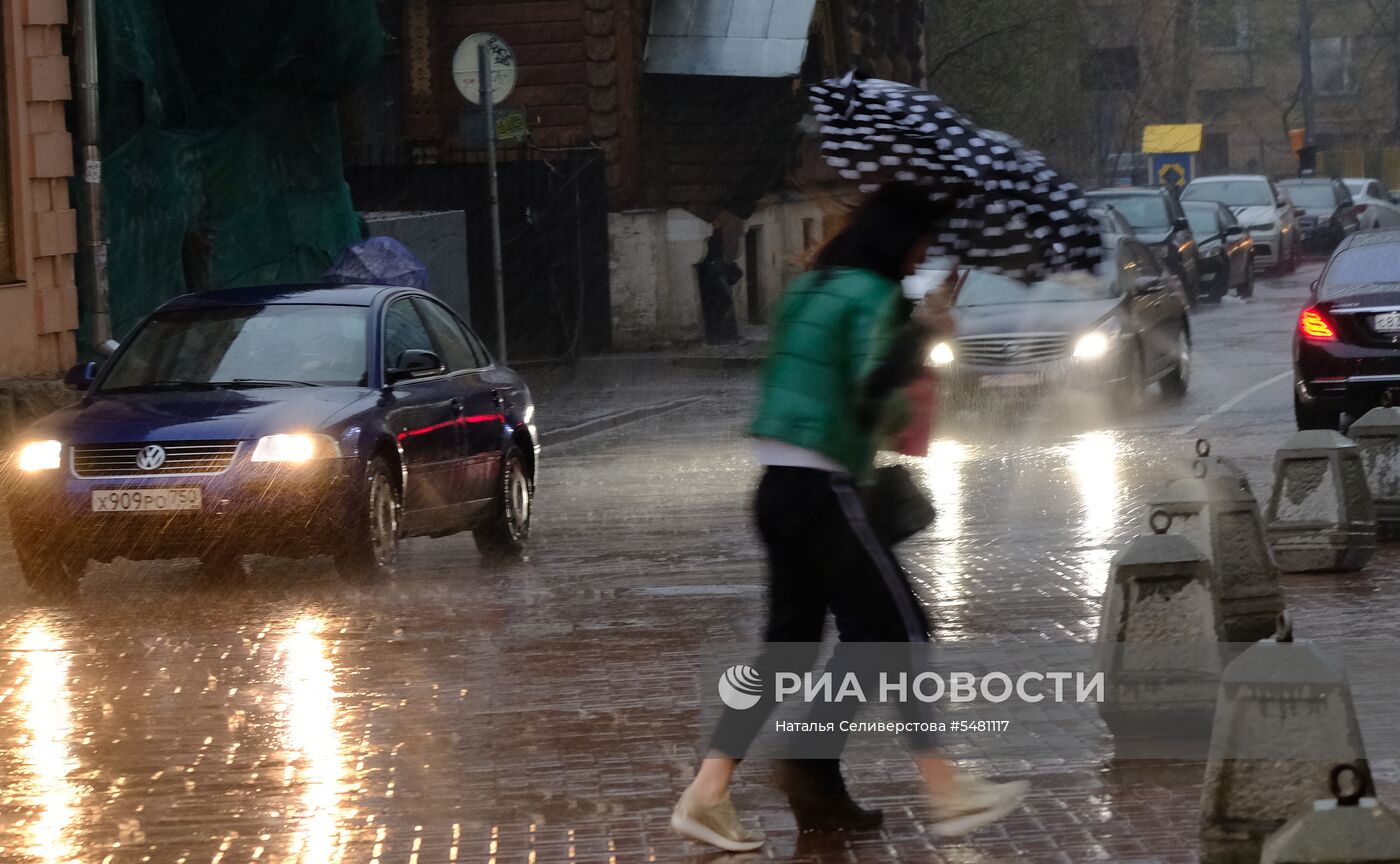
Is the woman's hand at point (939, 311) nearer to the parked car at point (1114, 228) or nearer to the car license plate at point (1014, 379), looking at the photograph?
the car license plate at point (1014, 379)

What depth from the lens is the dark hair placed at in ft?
19.3

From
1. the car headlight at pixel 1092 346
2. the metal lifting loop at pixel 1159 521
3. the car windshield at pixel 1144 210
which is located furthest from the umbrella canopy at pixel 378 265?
the metal lifting loop at pixel 1159 521

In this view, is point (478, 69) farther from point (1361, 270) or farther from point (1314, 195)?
point (1314, 195)

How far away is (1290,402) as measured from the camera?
20.8m

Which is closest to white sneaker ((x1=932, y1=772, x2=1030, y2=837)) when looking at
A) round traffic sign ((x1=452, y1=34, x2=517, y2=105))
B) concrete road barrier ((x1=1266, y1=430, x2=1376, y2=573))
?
concrete road barrier ((x1=1266, y1=430, x2=1376, y2=573))

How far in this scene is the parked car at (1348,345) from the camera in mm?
16719

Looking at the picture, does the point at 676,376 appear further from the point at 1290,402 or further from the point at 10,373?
the point at 10,373

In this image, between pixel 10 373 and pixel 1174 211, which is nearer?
pixel 10 373

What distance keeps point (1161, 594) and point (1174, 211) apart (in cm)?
3014

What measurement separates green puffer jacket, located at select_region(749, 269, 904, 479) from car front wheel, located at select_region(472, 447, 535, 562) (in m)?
7.33

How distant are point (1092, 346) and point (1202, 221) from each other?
20217 mm

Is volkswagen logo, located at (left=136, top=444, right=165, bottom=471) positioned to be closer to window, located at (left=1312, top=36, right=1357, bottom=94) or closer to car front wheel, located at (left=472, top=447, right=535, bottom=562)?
car front wheel, located at (left=472, top=447, right=535, bottom=562)

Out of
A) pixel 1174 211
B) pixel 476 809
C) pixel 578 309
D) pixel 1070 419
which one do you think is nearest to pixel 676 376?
pixel 578 309

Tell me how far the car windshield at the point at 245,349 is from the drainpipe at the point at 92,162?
→ 4578mm
